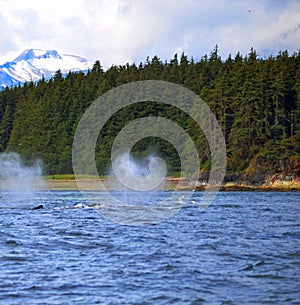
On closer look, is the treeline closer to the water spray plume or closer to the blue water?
the water spray plume

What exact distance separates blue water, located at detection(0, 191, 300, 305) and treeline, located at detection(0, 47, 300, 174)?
Answer: 198ft

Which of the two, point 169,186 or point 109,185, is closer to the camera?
point 169,186

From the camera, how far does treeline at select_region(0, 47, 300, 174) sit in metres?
98.7

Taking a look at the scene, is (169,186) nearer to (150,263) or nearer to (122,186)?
(122,186)

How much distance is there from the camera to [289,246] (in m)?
26.4

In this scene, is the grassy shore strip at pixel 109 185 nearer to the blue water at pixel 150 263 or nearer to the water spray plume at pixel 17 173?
the water spray plume at pixel 17 173

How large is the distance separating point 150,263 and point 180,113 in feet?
331

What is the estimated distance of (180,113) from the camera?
403 feet

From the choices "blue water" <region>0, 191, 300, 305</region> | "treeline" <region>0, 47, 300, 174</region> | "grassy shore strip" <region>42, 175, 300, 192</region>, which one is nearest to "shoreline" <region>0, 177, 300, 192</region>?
"grassy shore strip" <region>42, 175, 300, 192</region>

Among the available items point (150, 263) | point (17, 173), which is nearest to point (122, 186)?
point (17, 173)

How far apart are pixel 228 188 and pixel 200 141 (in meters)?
19.6

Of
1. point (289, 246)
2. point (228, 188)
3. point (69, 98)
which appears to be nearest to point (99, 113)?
point (69, 98)

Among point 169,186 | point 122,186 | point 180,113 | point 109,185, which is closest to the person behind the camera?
point 169,186

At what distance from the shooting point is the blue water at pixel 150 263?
702 inches
